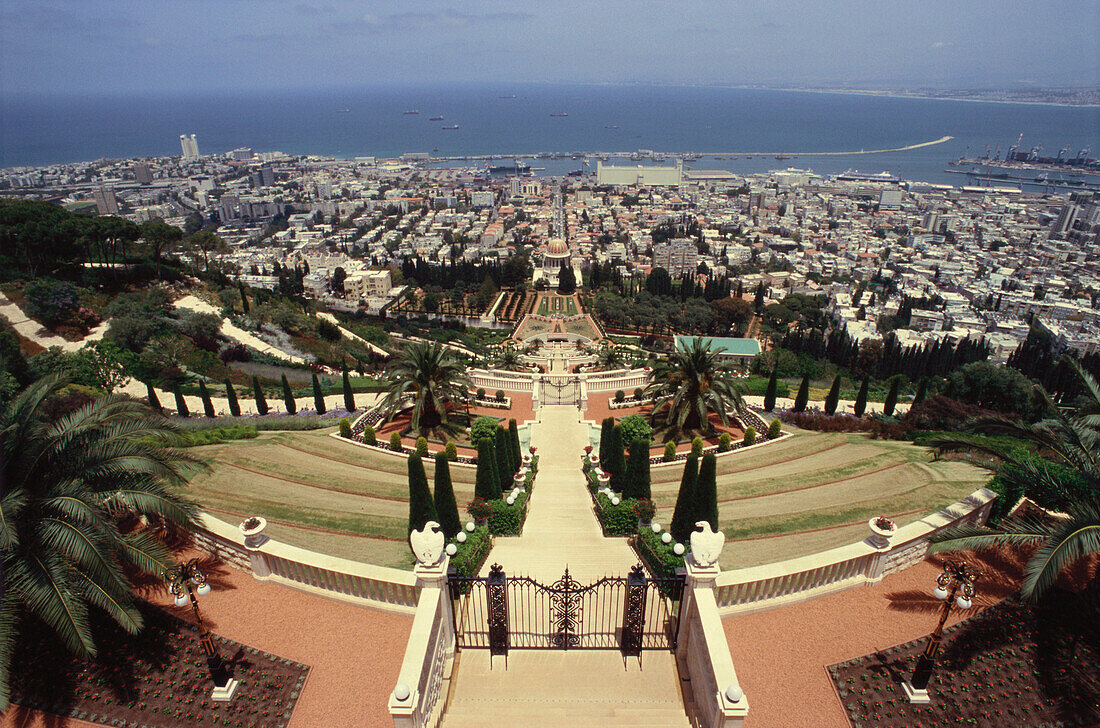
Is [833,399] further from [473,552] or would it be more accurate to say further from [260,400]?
[260,400]

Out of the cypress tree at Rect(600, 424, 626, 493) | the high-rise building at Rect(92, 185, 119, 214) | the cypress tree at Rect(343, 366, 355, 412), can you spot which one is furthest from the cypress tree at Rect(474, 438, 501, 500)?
the high-rise building at Rect(92, 185, 119, 214)

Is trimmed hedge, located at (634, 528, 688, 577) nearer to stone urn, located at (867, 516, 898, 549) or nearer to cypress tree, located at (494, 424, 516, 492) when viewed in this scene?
stone urn, located at (867, 516, 898, 549)

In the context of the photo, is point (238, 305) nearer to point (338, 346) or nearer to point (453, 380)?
point (338, 346)

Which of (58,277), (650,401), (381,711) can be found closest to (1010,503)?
(381,711)

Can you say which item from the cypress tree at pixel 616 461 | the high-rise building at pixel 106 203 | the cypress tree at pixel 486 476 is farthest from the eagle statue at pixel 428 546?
the high-rise building at pixel 106 203

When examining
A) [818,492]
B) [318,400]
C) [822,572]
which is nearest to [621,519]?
[822,572]
